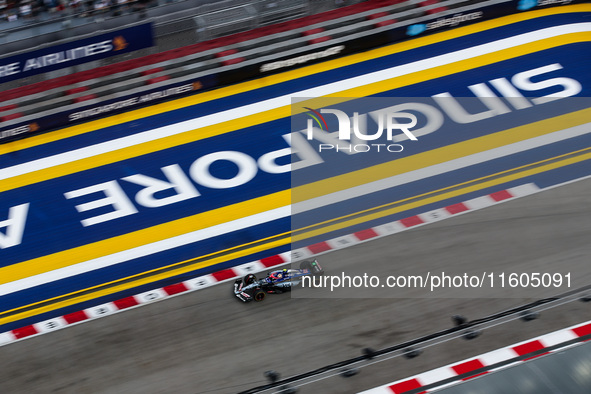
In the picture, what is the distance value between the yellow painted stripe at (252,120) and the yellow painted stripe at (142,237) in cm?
234

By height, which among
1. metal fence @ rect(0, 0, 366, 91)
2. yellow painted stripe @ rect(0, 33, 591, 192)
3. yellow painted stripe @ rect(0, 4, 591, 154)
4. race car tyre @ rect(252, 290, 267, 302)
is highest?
metal fence @ rect(0, 0, 366, 91)

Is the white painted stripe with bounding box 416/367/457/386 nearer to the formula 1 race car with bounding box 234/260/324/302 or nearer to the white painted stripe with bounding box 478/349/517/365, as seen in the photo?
the white painted stripe with bounding box 478/349/517/365

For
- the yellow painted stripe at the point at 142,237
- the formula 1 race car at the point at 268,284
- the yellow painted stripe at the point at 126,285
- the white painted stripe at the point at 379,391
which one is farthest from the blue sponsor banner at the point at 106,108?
the white painted stripe at the point at 379,391

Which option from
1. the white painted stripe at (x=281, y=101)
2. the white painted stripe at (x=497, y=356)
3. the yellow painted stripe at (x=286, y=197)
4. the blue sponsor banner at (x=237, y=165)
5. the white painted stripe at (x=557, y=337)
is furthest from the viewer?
the white painted stripe at (x=281, y=101)

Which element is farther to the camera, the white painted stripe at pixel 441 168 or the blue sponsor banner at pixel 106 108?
the blue sponsor banner at pixel 106 108

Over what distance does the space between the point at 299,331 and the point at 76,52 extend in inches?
356

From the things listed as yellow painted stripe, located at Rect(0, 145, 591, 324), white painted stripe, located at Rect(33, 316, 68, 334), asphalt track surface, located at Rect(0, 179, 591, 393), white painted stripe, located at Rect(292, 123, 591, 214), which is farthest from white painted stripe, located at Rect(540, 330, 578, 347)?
white painted stripe, located at Rect(33, 316, 68, 334)

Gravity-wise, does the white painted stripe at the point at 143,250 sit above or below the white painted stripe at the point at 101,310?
above

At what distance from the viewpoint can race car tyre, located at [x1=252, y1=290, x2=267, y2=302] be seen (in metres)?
13.5

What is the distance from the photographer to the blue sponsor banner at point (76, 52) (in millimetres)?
17078

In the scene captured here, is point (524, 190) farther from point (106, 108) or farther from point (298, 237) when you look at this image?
point (106, 108)

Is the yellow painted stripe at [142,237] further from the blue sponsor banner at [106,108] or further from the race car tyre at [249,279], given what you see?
the blue sponsor banner at [106,108]

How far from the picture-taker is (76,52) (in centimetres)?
1736

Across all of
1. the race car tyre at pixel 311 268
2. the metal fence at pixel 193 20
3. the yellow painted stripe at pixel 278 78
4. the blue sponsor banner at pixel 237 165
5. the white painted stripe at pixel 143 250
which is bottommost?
the race car tyre at pixel 311 268
